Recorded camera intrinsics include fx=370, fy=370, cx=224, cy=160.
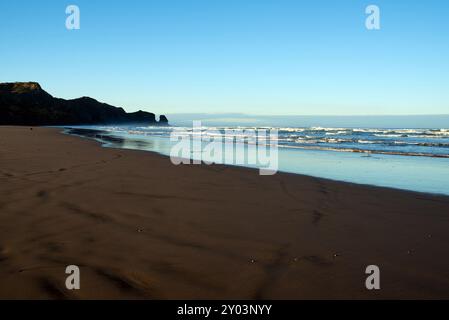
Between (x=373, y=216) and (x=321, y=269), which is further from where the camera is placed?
(x=373, y=216)

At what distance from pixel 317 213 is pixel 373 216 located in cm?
87

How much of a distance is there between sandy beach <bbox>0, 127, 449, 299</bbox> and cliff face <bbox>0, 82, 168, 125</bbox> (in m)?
86.7

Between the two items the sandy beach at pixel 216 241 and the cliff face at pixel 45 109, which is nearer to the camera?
Answer: the sandy beach at pixel 216 241

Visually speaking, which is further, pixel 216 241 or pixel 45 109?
pixel 45 109

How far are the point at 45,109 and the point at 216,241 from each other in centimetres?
10133

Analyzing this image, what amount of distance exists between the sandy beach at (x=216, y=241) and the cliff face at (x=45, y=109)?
8672 cm

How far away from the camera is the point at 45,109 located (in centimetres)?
9406

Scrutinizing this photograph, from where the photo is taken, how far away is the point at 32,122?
86688mm

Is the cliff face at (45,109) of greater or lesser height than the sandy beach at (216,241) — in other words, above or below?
above

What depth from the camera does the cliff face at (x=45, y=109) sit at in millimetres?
83938

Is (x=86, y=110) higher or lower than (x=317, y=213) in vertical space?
higher

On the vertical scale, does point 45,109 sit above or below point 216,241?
above
